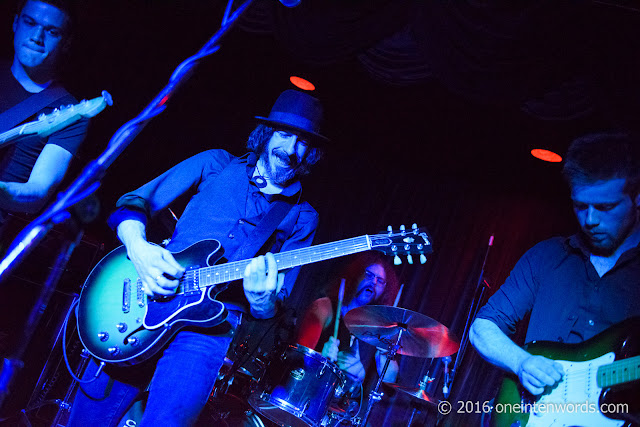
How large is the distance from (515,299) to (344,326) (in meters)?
3.73

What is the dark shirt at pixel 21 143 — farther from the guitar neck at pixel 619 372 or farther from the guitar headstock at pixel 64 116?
the guitar neck at pixel 619 372

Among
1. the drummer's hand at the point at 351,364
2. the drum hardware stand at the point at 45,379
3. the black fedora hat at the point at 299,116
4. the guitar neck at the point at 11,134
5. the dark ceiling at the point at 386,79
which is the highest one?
the dark ceiling at the point at 386,79

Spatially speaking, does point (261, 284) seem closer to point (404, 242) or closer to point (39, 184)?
point (404, 242)

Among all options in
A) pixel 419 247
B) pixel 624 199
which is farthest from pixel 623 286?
pixel 419 247

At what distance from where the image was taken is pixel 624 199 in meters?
2.36

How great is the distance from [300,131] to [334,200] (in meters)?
3.88

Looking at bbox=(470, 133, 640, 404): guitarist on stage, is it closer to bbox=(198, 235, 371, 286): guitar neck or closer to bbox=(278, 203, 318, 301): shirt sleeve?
bbox=(198, 235, 371, 286): guitar neck

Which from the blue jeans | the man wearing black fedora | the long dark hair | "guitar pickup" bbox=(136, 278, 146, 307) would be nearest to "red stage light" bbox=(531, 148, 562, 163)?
the long dark hair

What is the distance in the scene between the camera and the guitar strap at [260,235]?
289 cm

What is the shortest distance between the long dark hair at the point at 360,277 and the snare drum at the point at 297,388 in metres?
2.01

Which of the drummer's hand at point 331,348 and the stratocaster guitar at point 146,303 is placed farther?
the drummer's hand at point 331,348

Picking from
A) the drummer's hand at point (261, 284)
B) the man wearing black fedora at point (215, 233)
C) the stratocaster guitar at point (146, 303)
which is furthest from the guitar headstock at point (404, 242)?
the drummer's hand at point (261, 284)

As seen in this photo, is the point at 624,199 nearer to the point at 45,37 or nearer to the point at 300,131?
the point at 300,131

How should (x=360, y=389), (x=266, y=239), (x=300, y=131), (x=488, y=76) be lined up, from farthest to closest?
1. (x=360, y=389)
2. (x=488, y=76)
3. (x=300, y=131)
4. (x=266, y=239)
